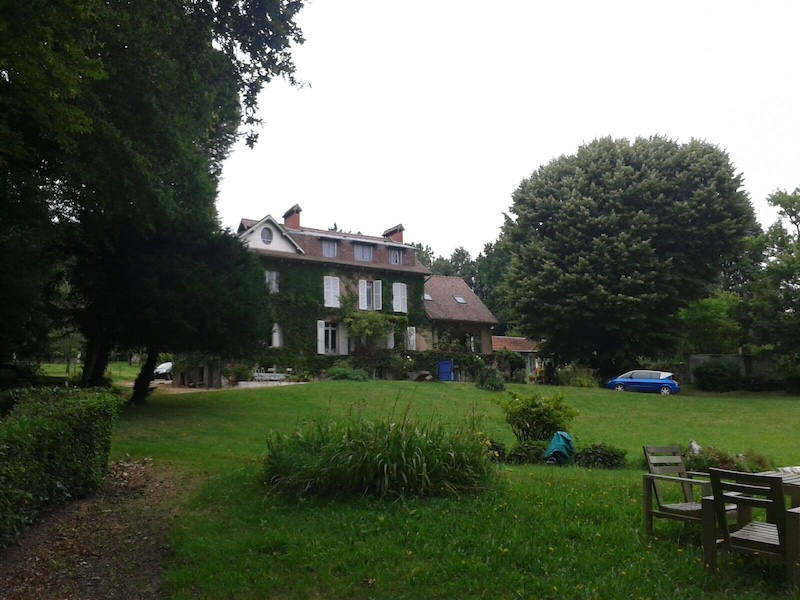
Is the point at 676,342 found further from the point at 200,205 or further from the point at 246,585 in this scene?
the point at 246,585

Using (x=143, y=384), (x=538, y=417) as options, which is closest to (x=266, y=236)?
(x=143, y=384)

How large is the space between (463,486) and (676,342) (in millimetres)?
28279

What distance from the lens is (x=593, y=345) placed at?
33.3 meters

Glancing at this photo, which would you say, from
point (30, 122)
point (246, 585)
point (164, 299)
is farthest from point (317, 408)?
point (246, 585)

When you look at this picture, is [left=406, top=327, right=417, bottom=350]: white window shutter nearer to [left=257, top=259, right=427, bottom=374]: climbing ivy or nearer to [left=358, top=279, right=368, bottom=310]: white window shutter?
[left=257, top=259, right=427, bottom=374]: climbing ivy

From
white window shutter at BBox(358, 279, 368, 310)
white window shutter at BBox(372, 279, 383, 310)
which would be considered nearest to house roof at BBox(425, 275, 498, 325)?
white window shutter at BBox(372, 279, 383, 310)

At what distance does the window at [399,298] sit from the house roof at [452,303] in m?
1.77

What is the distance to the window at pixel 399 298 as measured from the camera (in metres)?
37.2

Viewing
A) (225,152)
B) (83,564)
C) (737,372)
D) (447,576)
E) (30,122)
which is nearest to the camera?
(447,576)

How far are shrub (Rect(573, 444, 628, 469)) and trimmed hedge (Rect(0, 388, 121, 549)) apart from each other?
714cm

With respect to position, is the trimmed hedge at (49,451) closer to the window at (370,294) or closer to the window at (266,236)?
the window at (266,236)

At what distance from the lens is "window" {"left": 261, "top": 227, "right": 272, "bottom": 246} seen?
33.7m

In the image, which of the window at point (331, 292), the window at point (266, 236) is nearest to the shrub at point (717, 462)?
the window at point (266, 236)

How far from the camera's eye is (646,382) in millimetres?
30656
